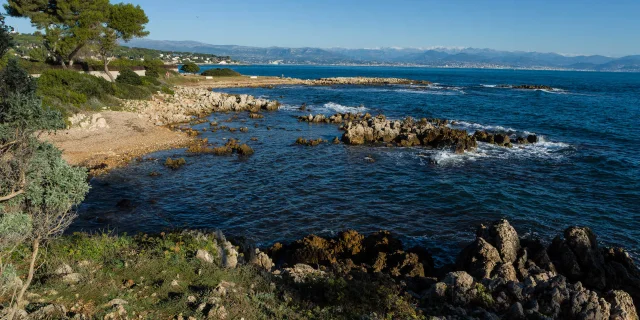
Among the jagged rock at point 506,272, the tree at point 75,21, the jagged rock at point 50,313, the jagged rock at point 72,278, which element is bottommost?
the jagged rock at point 506,272

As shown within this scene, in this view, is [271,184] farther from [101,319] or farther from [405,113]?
[405,113]

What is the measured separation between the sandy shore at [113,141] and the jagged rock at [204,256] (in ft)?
58.1

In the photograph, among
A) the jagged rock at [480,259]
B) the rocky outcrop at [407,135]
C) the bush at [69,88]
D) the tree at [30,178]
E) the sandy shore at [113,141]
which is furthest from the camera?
the rocky outcrop at [407,135]

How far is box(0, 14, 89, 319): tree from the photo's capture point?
29.7 ft

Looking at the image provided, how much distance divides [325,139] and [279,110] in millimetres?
22288

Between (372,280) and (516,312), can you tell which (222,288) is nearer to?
(372,280)

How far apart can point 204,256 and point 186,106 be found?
47.2m

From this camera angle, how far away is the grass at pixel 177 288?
30.1ft

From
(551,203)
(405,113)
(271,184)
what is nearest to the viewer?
(551,203)

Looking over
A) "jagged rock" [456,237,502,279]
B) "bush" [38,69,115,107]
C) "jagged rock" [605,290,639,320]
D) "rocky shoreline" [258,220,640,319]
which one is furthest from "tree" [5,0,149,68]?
"jagged rock" [605,290,639,320]

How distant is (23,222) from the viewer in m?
9.16

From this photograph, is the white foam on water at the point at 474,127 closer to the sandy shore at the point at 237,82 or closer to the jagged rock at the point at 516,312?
the jagged rock at the point at 516,312

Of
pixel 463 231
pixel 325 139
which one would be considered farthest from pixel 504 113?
pixel 463 231

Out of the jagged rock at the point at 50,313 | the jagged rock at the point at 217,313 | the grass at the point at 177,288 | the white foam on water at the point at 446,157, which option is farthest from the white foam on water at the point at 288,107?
the jagged rock at the point at 50,313
